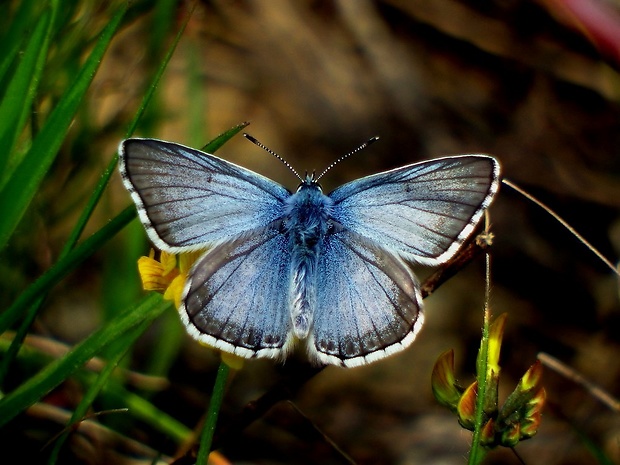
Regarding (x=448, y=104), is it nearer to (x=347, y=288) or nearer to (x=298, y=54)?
(x=298, y=54)

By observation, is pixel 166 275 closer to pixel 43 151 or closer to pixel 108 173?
pixel 108 173

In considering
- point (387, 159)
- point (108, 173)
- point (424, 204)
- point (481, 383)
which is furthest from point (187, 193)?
point (387, 159)

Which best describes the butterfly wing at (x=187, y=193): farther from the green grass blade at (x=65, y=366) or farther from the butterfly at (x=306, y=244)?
the green grass blade at (x=65, y=366)

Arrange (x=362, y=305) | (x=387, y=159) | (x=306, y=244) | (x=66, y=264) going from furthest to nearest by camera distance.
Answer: (x=387, y=159) < (x=306, y=244) < (x=362, y=305) < (x=66, y=264)

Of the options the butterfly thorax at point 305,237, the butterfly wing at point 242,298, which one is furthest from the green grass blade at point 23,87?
the butterfly thorax at point 305,237

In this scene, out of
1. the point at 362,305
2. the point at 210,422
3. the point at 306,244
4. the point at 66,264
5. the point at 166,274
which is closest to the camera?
the point at 210,422

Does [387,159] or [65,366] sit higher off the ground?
[387,159]
